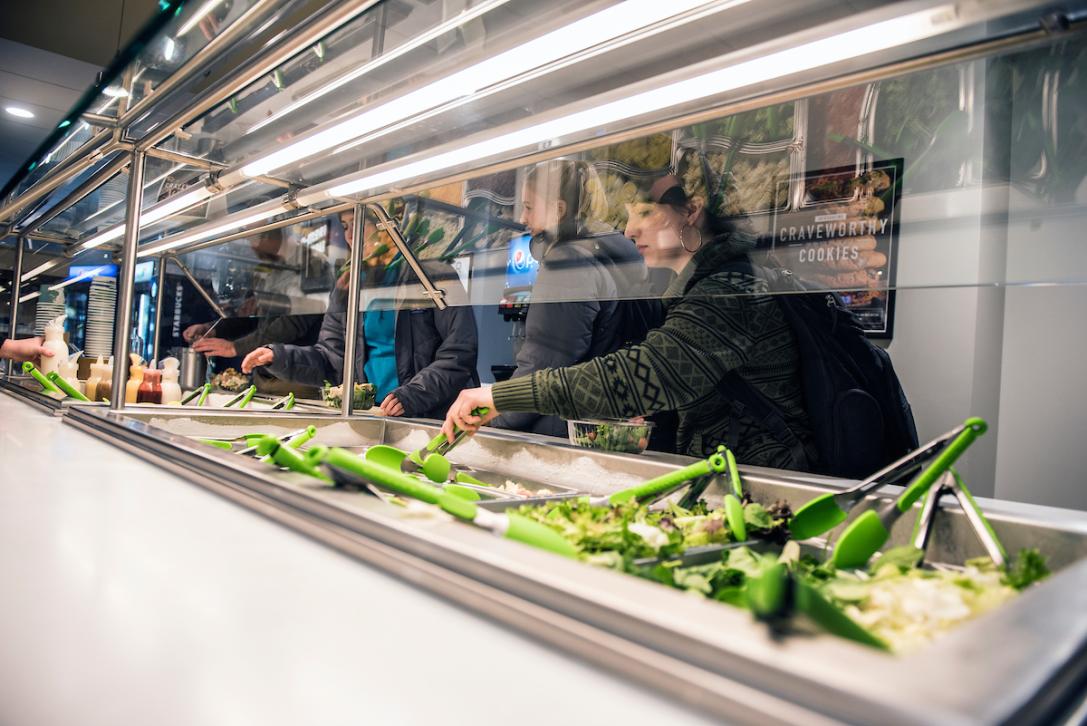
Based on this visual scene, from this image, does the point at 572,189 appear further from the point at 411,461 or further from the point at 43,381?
the point at 43,381

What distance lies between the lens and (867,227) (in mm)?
1030

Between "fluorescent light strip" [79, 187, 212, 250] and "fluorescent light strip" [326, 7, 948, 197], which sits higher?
"fluorescent light strip" [79, 187, 212, 250]

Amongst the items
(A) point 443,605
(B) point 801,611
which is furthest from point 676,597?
(A) point 443,605

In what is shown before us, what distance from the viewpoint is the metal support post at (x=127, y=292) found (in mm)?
1859

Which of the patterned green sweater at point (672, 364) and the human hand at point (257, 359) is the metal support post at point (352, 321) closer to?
the patterned green sweater at point (672, 364)

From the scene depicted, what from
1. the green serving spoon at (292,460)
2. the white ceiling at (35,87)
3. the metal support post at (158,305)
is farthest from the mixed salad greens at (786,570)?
the white ceiling at (35,87)

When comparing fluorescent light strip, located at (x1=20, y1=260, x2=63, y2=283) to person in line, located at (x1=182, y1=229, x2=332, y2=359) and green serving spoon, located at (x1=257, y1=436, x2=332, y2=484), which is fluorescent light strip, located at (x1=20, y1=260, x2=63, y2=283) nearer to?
person in line, located at (x1=182, y1=229, x2=332, y2=359)

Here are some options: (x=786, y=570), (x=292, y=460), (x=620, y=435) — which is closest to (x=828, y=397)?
(x=620, y=435)

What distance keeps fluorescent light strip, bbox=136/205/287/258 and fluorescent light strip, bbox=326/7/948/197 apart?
105 centimetres

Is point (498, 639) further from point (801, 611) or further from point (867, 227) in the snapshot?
point (867, 227)

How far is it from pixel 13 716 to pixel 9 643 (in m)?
0.11

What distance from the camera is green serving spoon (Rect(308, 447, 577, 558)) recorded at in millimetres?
667

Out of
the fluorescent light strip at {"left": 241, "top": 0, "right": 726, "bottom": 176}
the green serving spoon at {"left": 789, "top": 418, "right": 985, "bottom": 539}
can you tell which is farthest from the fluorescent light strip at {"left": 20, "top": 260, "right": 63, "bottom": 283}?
the green serving spoon at {"left": 789, "top": 418, "right": 985, "bottom": 539}

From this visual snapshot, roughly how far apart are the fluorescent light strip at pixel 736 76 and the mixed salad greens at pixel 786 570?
55 cm
